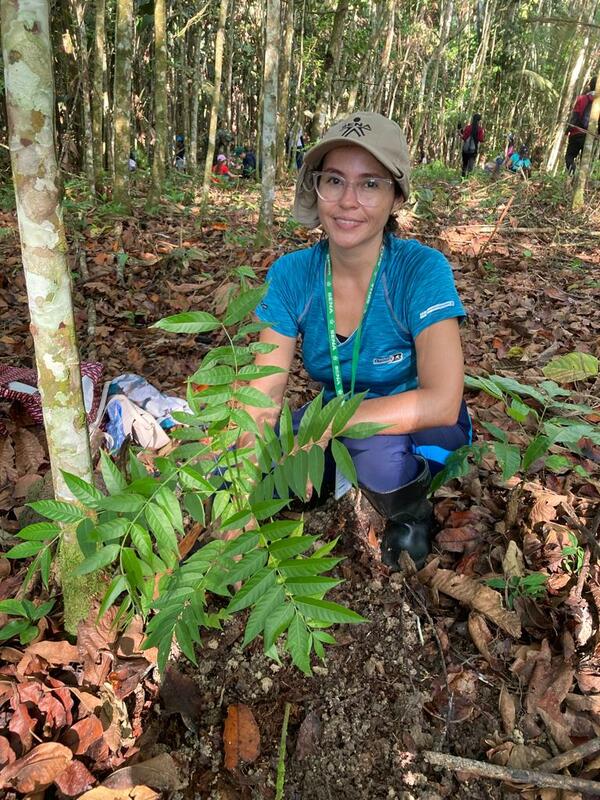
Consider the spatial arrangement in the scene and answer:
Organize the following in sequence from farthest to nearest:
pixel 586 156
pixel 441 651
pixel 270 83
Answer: pixel 586 156 → pixel 270 83 → pixel 441 651

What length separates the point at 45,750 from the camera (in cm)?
173

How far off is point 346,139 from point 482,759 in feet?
7.49

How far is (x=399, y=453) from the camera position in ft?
8.32

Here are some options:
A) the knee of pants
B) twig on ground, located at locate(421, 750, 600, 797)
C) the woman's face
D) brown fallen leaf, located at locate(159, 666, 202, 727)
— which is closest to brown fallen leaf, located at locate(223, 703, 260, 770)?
brown fallen leaf, located at locate(159, 666, 202, 727)

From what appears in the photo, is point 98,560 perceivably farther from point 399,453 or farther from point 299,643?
point 399,453

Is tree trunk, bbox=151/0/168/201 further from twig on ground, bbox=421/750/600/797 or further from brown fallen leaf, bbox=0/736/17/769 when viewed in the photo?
twig on ground, bbox=421/750/600/797

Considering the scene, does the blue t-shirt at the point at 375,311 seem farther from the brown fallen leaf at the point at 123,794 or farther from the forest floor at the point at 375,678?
the brown fallen leaf at the point at 123,794

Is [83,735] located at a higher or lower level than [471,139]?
lower

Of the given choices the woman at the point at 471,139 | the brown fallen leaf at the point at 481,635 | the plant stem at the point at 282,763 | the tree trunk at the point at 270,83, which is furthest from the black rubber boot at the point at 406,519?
the woman at the point at 471,139

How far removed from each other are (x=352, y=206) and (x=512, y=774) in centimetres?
209

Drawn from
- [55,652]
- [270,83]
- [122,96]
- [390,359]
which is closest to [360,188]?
[390,359]

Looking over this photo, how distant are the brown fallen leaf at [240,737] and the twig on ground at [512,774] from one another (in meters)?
0.57

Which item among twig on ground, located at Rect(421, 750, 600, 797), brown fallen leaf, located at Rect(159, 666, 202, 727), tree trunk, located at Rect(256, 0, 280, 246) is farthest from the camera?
tree trunk, located at Rect(256, 0, 280, 246)

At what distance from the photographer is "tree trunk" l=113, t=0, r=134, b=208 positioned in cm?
699
